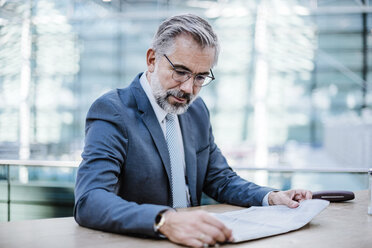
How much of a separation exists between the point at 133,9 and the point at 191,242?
966 cm

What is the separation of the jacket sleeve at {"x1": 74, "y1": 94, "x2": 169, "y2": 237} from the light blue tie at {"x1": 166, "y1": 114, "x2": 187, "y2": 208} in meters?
0.15

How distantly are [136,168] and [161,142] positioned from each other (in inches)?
3.6

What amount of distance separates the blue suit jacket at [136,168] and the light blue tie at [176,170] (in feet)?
0.09

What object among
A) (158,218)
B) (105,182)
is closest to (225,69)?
(105,182)

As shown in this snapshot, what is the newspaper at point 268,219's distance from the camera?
0.71 m

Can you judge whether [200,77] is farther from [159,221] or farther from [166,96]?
[159,221]

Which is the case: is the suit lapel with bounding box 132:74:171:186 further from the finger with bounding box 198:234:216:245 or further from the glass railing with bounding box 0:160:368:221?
the glass railing with bounding box 0:160:368:221

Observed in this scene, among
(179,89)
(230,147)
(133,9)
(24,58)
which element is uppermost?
(133,9)

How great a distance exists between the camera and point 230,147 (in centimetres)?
1066

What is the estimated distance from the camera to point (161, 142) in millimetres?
1010

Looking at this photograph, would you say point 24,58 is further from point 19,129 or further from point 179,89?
point 179,89

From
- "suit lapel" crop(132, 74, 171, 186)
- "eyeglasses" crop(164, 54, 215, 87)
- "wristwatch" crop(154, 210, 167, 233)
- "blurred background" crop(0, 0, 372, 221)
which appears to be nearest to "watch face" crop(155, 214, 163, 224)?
"wristwatch" crop(154, 210, 167, 233)

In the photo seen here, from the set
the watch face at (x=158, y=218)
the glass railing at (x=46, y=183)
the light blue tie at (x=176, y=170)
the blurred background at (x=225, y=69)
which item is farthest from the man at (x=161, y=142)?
the blurred background at (x=225, y=69)

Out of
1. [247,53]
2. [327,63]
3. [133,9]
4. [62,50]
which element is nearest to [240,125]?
[247,53]
